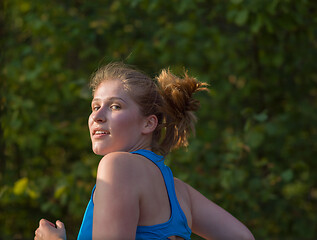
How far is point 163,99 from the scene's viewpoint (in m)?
1.97

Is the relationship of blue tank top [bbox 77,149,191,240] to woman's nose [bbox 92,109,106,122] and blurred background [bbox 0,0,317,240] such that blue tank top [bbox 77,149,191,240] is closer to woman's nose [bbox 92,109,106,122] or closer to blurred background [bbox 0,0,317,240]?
woman's nose [bbox 92,109,106,122]

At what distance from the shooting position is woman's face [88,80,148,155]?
1.79m

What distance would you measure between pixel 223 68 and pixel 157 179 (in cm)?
349

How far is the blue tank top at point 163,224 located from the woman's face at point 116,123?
0.10 metres

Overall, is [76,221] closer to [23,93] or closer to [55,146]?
[55,146]

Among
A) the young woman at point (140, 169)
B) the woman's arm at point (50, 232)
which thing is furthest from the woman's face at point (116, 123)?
the woman's arm at point (50, 232)

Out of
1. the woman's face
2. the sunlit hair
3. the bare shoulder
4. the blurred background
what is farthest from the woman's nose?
the blurred background

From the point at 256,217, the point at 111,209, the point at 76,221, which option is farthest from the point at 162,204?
the point at 76,221

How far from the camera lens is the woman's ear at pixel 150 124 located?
186cm

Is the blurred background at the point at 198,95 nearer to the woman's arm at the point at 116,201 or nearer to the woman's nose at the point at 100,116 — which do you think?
the woman's nose at the point at 100,116

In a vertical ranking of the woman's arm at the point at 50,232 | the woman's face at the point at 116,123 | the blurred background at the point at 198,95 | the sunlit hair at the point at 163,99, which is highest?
the blurred background at the point at 198,95

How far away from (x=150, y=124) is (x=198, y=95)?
3.21 metres

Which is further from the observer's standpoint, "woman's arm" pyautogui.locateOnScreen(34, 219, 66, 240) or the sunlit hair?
the sunlit hair

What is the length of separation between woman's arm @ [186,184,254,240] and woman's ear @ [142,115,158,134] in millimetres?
356
